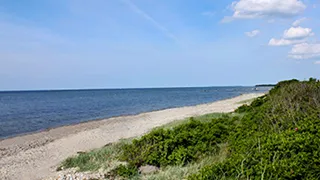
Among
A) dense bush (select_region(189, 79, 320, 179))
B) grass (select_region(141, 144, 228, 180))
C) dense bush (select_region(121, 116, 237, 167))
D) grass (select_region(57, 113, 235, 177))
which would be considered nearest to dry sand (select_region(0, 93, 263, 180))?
grass (select_region(57, 113, 235, 177))

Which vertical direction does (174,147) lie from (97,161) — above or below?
above

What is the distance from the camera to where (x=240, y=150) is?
5965 mm

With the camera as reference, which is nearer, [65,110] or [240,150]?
[240,150]

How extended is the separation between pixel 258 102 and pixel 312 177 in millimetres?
10108

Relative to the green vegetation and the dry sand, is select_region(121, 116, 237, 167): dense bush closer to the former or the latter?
the green vegetation

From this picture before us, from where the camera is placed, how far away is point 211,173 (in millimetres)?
4957

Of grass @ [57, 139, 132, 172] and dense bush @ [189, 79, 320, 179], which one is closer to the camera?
dense bush @ [189, 79, 320, 179]

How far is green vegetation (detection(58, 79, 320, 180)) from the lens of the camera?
4.79 metres

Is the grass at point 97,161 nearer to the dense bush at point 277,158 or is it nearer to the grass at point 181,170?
the grass at point 181,170

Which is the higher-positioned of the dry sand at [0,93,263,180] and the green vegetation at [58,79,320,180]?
the green vegetation at [58,79,320,180]

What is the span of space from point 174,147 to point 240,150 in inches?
85.8

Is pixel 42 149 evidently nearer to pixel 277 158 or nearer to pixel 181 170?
pixel 181 170

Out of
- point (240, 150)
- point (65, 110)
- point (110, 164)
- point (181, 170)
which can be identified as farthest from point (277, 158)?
point (65, 110)

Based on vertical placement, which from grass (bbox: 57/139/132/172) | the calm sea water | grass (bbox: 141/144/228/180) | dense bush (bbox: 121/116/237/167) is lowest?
the calm sea water
